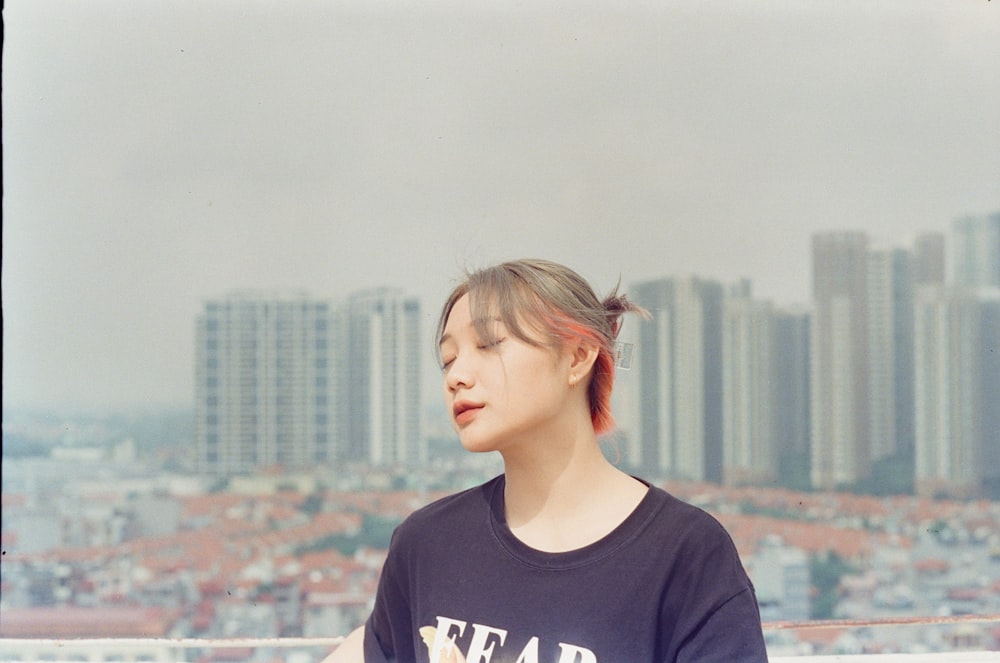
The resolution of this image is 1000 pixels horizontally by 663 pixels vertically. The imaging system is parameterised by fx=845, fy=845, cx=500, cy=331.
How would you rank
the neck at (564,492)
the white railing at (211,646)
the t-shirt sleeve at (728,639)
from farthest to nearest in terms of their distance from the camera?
the white railing at (211,646)
the neck at (564,492)
the t-shirt sleeve at (728,639)

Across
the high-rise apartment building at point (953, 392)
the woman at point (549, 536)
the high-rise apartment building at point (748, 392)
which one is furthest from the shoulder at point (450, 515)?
the high-rise apartment building at point (953, 392)

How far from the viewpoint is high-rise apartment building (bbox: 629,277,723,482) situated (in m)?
2.08

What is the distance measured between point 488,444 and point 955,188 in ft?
5.75

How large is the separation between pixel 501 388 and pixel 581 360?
0.32 ft

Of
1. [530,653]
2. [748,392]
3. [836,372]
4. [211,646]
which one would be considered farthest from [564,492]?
[836,372]

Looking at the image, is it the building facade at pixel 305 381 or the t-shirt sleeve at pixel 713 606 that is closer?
the t-shirt sleeve at pixel 713 606

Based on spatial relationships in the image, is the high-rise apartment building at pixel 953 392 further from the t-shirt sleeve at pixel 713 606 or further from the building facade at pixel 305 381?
the t-shirt sleeve at pixel 713 606

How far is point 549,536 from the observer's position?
837mm

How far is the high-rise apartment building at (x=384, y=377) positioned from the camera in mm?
2094

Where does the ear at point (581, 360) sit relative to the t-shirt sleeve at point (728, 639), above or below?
above

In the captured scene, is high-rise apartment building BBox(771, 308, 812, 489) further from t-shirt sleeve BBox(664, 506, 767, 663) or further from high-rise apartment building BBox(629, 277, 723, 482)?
t-shirt sleeve BBox(664, 506, 767, 663)

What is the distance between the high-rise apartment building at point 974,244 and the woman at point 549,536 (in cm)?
155

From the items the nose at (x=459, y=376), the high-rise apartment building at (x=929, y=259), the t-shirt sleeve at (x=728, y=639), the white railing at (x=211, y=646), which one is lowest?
the white railing at (x=211, y=646)

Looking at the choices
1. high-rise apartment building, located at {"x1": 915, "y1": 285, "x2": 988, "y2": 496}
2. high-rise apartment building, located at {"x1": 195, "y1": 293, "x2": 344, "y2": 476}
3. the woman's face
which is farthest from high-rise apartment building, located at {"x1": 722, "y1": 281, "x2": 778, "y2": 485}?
the woman's face
